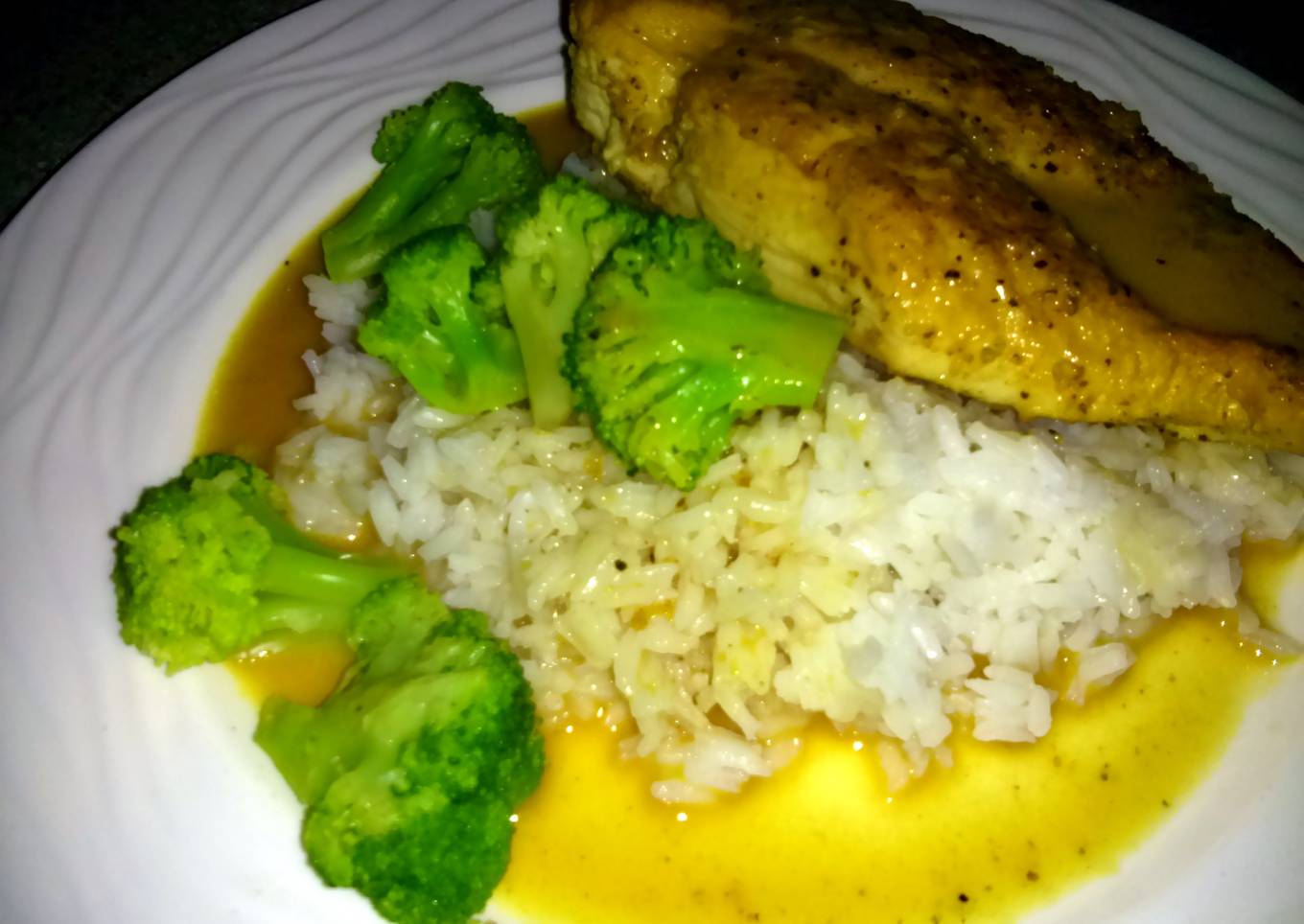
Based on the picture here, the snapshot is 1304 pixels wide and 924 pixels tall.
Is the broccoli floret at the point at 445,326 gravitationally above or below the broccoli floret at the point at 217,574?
above

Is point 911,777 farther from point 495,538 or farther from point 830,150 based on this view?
point 830,150

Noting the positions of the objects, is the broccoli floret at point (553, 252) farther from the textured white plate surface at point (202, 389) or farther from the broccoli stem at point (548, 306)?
the textured white plate surface at point (202, 389)

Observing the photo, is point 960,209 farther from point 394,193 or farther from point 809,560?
point 394,193

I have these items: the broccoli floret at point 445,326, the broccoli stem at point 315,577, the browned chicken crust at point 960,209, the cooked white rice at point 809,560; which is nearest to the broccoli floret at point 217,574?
the broccoli stem at point 315,577

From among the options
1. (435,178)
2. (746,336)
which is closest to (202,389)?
(435,178)

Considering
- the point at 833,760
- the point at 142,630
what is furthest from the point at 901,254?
the point at 142,630

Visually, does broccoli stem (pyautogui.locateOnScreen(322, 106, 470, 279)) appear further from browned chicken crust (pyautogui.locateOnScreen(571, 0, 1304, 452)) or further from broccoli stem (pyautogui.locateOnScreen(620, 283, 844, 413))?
broccoli stem (pyautogui.locateOnScreen(620, 283, 844, 413))
